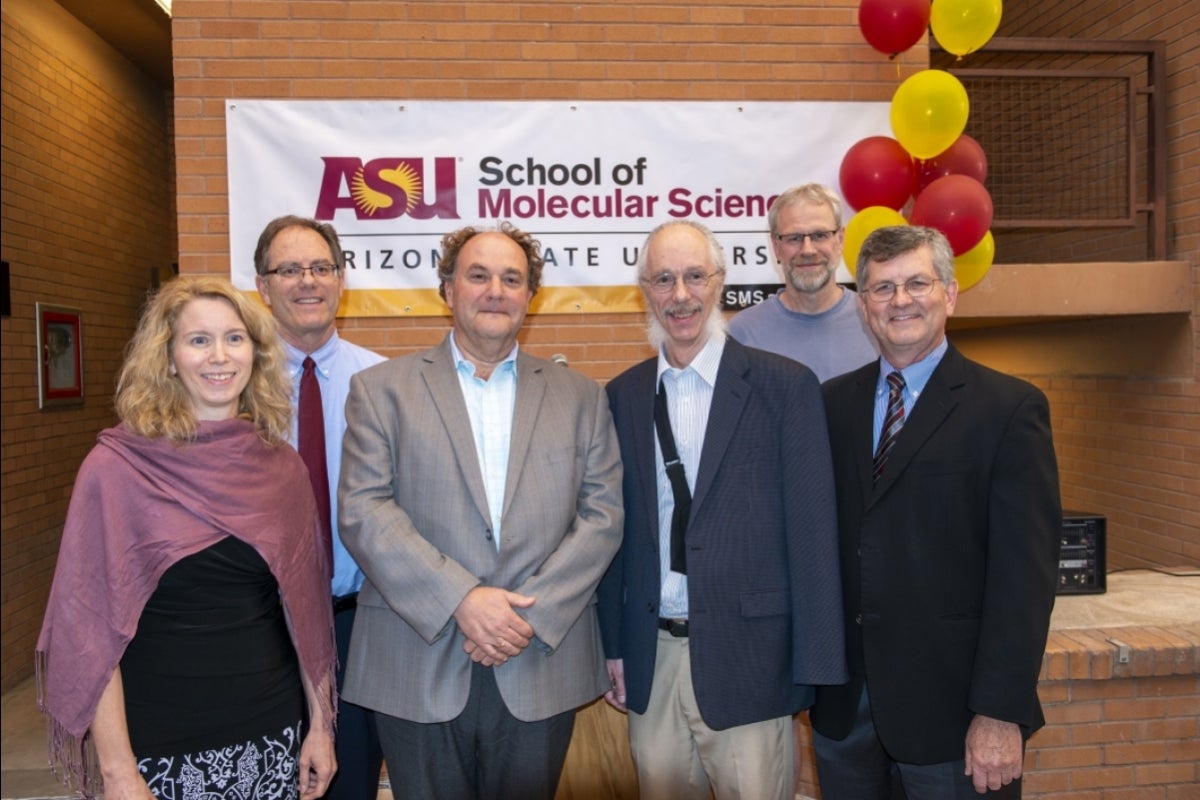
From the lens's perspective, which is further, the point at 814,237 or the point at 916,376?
the point at 814,237

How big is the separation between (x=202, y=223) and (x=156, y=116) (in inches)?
197

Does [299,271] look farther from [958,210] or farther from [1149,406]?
[1149,406]

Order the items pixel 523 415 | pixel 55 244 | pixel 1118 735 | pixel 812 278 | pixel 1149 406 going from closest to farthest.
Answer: pixel 523 415 → pixel 812 278 → pixel 1118 735 → pixel 1149 406 → pixel 55 244

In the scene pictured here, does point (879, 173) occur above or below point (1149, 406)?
above

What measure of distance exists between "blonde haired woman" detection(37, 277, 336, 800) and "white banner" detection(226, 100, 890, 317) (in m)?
2.19

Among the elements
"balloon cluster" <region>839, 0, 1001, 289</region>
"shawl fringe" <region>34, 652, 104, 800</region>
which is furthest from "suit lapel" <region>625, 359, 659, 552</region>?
"balloon cluster" <region>839, 0, 1001, 289</region>

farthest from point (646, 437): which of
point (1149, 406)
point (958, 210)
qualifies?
point (1149, 406)

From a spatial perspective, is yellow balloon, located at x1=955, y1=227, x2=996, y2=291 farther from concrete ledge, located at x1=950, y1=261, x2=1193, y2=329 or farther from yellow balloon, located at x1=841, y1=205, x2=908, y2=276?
concrete ledge, located at x1=950, y1=261, x2=1193, y2=329

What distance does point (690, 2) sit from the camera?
14.0 ft

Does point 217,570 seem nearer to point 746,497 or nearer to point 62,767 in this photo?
point 62,767

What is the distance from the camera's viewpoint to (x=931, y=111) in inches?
145

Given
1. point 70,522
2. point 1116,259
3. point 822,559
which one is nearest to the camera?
point 70,522

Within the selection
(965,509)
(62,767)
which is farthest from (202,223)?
(965,509)

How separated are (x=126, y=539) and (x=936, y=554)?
1.77 m
